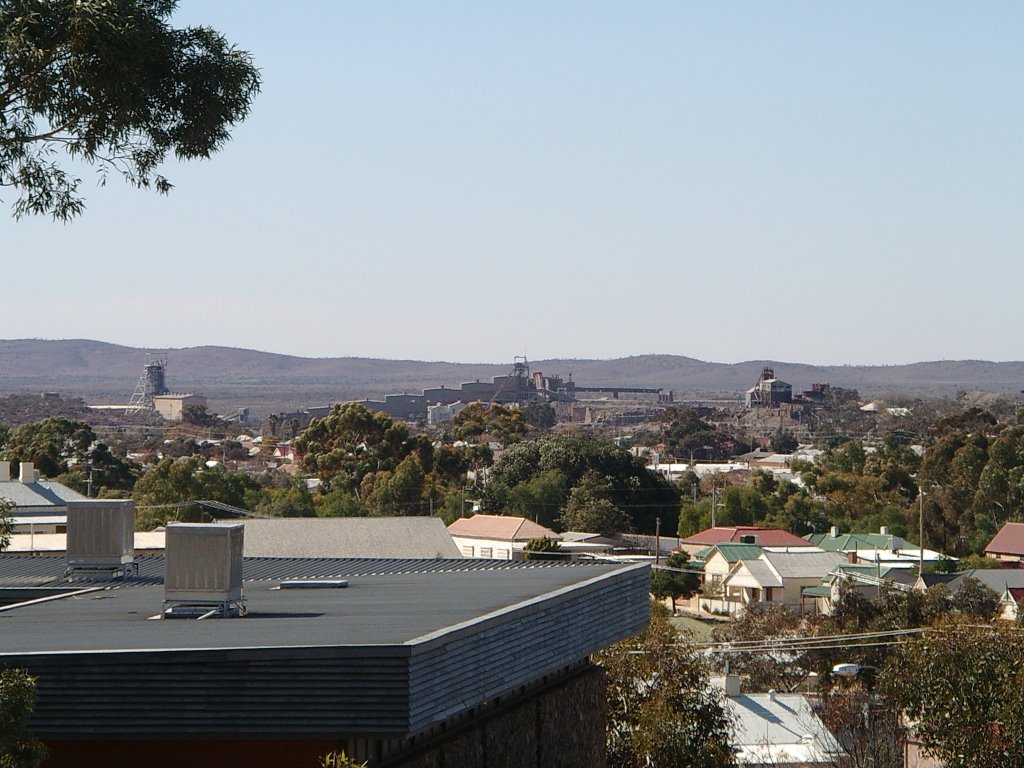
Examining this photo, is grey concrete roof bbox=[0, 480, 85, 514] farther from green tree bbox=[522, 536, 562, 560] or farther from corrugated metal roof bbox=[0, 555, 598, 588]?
corrugated metal roof bbox=[0, 555, 598, 588]

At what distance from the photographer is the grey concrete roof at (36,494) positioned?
44.2 m

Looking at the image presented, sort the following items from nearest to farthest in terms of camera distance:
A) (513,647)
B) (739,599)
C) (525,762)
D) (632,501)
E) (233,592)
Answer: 1. (513,647)
2. (233,592)
3. (525,762)
4. (739,599)
5. (632,501)

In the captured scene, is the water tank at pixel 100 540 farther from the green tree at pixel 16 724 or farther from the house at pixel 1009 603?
the house at pixel 1009 603

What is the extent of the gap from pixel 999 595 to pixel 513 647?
36242mm

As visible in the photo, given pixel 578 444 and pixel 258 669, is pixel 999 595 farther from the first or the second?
pixel 258 669

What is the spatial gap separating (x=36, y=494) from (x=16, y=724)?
126 ft

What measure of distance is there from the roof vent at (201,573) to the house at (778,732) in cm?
1131

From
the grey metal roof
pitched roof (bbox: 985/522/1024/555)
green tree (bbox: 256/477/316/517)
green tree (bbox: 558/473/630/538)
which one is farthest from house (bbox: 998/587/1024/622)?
the grey metal roof

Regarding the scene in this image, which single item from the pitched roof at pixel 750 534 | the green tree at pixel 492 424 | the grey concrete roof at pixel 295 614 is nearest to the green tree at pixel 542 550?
the pitched roof at pixel 750 534

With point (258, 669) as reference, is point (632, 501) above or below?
below

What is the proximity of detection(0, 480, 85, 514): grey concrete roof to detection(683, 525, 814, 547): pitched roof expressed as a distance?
26.6 m

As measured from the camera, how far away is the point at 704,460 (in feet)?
431

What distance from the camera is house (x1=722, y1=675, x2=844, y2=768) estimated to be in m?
24.6

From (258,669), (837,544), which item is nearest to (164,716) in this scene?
(258,669)
